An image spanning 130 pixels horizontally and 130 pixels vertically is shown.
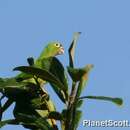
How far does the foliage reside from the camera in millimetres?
2166

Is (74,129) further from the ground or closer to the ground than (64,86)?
closer to the ground

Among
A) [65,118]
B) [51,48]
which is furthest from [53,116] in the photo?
[51,48]

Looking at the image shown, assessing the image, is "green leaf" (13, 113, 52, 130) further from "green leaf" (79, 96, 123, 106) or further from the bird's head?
the bird's head

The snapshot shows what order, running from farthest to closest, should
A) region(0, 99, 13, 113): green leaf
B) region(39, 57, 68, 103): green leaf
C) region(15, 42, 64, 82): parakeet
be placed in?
region(15, 42, 64, 82): parakeet < region(0, 99, 13, 113): green leaf < region(39, 57, 68, 103): green leaf

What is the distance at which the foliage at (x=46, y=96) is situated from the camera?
85.3 inches

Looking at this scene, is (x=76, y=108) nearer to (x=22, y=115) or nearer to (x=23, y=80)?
(x=22, y=115)

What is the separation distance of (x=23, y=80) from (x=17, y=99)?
103 mm

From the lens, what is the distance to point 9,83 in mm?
2373

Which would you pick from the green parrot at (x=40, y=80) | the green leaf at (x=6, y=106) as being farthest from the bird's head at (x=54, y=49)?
the green leaf at (x=6, y=106)

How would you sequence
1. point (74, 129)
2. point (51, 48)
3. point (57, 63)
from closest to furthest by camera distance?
point (74, 129), point (57, 63), point (51, 48)

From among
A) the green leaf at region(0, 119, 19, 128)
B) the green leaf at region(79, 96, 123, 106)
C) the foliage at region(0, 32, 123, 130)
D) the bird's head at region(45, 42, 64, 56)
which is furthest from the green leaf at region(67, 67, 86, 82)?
the bird's head at region(45, 42, 64, 56)

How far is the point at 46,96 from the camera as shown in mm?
2332

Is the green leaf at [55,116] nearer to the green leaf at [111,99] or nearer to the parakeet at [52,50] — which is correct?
the green leaf at [111,99]

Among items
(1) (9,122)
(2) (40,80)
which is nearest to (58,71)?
(2) (40,80)
